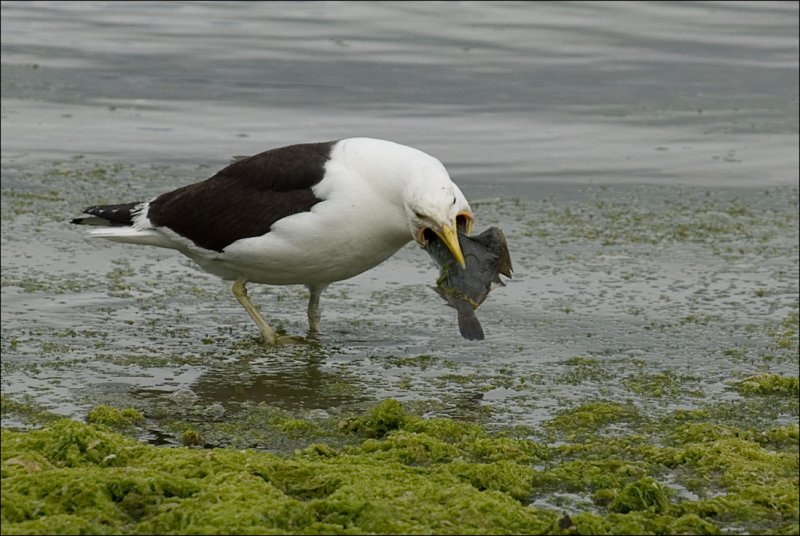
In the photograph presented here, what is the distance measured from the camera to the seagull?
22.5 feet

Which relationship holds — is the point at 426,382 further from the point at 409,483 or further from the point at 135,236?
the point at 135,236

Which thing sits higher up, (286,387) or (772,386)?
(772,386)

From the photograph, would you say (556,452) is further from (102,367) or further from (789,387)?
(102,367)

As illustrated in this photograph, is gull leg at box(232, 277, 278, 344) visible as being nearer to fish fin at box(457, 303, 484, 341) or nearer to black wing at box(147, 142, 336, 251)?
black wing at box(147, 142, 336, 251)

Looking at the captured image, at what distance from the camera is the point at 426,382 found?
6.67 m

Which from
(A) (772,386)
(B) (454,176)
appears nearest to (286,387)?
(A) (772,386)

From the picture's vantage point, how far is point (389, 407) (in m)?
5.67

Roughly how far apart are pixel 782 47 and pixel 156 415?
12188 mm

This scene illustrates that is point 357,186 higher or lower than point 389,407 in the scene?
higher

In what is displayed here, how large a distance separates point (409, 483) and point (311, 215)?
2717 mm

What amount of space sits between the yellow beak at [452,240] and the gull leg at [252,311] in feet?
4.27

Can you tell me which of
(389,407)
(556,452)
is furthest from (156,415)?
(556,452)

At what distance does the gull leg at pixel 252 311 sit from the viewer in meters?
7.53

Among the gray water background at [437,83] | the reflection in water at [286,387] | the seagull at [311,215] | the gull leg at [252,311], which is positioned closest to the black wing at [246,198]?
the seagull at [311,215]
